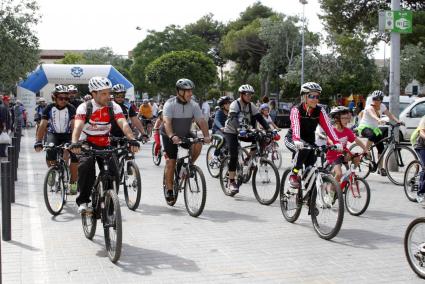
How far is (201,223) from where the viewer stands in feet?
26.1

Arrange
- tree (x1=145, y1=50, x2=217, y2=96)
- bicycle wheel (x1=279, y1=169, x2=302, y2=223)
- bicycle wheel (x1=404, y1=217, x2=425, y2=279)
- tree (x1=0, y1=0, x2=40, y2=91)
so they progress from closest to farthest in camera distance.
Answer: bicycle wheel (x1=404, y1=217, x2=425, y2=279) < bicycle wheel (x1=279, y1=169, x2=302, y2=223) < tree (x1=0, y1=0, x2=40, y2=91) < tree (x1=145, y1=50, x2=217, y2=96)

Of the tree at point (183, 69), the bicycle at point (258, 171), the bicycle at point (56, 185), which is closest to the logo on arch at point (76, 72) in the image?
the tree at point (183, 69)

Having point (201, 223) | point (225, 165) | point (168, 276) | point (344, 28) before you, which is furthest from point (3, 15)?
point (168, 276)

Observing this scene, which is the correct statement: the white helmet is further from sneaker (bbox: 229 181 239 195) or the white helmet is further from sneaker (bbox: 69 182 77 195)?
sneaker (bbox: 229 181 239 195)

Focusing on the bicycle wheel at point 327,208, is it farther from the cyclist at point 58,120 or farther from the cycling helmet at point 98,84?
the cyclist at point 58,120

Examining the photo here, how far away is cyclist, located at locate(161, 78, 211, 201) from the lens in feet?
28.4

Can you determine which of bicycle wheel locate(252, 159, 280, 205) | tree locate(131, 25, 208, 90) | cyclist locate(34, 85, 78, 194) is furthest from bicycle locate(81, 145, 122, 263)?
tree locate(131, 25, 208, 90)

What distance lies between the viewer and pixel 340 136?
8992mm

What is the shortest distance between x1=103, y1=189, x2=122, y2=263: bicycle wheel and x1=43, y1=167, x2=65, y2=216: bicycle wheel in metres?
2.57

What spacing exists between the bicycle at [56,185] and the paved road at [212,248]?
15 centimetres

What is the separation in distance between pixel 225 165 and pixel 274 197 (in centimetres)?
146

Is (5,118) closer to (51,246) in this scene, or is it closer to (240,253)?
(51,246)

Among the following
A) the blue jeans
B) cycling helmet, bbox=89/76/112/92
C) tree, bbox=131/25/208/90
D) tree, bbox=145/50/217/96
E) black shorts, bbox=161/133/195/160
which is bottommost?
the blue jeans

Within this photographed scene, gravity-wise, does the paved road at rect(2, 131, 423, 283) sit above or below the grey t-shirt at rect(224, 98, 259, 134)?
below
